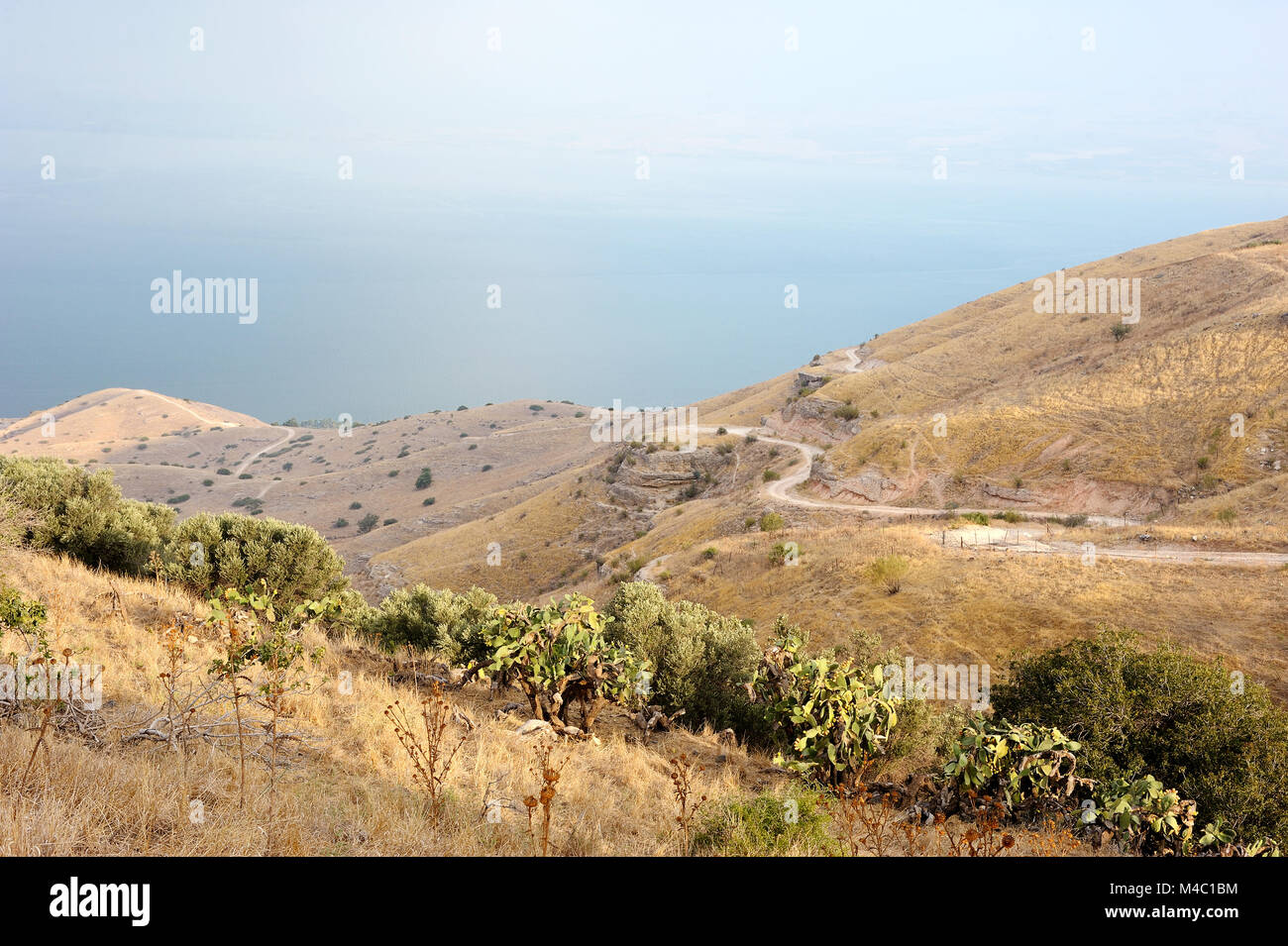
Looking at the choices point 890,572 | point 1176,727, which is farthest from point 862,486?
point 1176,727

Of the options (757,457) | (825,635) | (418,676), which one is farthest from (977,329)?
(418,676)

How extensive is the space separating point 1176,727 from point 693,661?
6134 mm

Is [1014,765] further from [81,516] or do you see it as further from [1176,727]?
[81,516]

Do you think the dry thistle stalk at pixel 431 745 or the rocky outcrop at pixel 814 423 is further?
the rocky outcrop at pixel 814 423

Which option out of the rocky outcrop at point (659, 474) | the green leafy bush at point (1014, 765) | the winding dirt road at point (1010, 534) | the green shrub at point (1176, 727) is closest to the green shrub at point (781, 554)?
the winding dirt road at point (1010, 534)

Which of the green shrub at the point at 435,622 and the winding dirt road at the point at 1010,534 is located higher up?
the green shrub at the point at 435,622

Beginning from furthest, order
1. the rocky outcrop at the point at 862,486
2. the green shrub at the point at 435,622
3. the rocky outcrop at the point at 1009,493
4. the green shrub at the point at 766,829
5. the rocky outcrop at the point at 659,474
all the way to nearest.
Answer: the rocky outcrop at the point at 659,474 → the rocky outcrop at the point at 862,486 → the rocky outcrop at the point at 1009,493 → the green shrub at the point at 435,622 → the green shrub at the point at 766,829

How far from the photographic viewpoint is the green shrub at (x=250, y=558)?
43.1 ft

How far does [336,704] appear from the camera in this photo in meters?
7.89

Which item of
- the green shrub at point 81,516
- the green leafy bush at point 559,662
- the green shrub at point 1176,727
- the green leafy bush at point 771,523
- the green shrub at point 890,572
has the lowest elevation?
the green leafy bush at point 771,523

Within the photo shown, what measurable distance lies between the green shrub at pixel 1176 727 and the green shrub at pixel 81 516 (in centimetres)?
1616

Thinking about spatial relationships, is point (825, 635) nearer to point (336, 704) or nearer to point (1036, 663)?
point (1036, 663)

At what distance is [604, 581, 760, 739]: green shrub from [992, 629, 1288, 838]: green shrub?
3.75 m

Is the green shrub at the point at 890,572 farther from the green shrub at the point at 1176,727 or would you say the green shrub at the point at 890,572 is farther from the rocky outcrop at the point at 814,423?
the rocky outcrop at the point at 814,423
